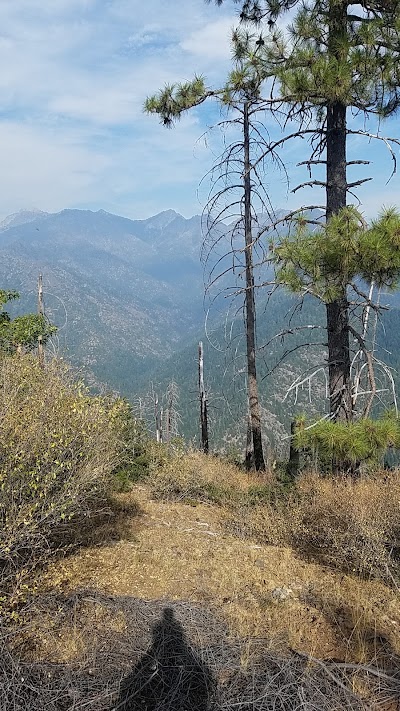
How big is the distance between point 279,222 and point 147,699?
5.67 meters

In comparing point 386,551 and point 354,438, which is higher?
point 354,438

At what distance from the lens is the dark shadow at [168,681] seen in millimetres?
3311

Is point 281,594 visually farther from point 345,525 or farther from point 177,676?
point 177,676

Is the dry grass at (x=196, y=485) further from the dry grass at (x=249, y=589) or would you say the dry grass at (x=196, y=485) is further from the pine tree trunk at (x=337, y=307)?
the pine tree trunk at (x=337, y=307)

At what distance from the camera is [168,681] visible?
3520mm

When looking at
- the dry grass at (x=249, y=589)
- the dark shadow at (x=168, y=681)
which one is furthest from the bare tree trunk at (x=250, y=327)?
the dark shadow at (x=168, y=681)

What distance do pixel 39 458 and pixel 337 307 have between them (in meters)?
4.55

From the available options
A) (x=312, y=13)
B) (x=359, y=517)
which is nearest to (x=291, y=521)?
(x=359, y=517)

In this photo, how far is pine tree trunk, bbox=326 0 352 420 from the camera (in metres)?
6.84

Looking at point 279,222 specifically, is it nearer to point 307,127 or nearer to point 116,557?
point 307,127

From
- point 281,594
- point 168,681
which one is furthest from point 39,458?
point 281,594

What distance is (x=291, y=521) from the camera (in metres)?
7.36

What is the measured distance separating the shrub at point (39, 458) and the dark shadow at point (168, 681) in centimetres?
133

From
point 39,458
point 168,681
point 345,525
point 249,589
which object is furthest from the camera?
point 345,525
